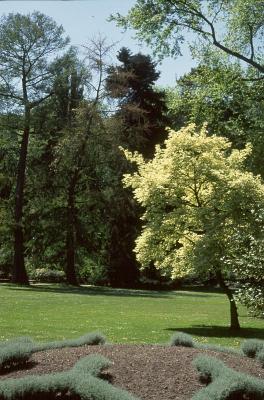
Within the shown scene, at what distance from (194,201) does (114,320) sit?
13.9 feet

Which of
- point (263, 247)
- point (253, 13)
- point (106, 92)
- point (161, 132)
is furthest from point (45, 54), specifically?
point (263, 247)

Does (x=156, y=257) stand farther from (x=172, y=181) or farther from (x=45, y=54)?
(x=45, y=54)

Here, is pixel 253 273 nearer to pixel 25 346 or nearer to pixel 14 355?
pixel 25 346

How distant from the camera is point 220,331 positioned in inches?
676

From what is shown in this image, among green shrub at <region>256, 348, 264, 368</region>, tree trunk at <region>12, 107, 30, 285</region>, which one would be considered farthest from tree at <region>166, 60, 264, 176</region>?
green shrub at <region>256, 348, 264, 368</region>

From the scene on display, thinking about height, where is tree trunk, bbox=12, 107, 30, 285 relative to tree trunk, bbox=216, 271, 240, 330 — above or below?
above

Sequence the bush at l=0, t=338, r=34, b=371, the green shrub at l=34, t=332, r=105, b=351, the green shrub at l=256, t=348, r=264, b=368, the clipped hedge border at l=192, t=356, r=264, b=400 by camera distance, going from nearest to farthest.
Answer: the clipped hedge border at l=192, t=356, r=264, b=400 < the bush at l=0, t=338, r=34, b=371 < the green shrub at l=256, t=348, r=264, b=368 < the green shrub at l=34, t=332, r=105, b=351

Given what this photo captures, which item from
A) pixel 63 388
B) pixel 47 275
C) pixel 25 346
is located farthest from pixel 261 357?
pixel 47 275

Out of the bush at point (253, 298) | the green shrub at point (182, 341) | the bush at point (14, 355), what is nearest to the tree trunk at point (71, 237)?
the bush at point (253, 298)

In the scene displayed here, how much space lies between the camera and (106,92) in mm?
38656

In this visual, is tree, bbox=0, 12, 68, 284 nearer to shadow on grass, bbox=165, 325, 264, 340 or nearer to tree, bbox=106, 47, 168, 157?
tree, bbox=106, 47, 168, 157

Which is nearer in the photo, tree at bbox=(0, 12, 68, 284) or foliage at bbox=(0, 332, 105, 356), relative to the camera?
foliage at bbox=(0, 332, 105, 356)

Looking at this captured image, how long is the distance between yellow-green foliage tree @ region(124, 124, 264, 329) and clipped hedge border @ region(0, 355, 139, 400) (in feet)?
33.8

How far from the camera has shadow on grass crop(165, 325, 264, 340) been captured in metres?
16.1
